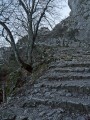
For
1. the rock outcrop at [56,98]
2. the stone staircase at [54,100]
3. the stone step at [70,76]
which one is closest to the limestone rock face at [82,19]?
the rock outcrop at [56,98]

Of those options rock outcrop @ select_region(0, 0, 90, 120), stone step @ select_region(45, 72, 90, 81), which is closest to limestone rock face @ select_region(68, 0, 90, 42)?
rock outcrop @ select_region(0, 0, 90, 120)

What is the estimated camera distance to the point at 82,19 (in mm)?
23453

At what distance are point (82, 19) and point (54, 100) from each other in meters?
19.5

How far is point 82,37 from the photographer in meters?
21.9

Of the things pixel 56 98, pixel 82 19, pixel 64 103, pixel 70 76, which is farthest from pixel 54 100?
pixel 82 19

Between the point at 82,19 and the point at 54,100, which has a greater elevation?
the point at 82,19

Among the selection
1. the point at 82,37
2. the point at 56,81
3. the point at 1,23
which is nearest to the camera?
the point at 56,81

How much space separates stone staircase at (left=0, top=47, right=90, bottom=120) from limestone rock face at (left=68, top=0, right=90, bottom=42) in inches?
589

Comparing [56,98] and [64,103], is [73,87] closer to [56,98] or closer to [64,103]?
[56,98]

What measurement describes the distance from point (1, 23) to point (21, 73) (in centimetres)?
252

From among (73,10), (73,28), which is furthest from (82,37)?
(73,10)

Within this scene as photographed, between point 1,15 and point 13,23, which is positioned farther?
point 13,23

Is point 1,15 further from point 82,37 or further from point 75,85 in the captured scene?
point 82,37

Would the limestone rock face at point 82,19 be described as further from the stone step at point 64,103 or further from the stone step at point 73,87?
the stone step at point 64,103
